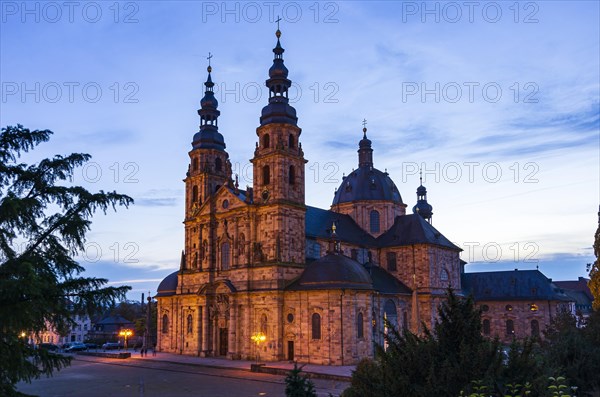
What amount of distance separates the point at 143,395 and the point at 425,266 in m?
37.7

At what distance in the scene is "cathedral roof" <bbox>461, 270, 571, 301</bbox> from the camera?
71.4m

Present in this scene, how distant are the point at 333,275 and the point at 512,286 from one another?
118ft

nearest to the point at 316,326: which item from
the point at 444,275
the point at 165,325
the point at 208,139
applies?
the point at 444,275

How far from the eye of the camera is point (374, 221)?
6788 centimetres

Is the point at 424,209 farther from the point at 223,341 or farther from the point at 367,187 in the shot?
the point at 223,341

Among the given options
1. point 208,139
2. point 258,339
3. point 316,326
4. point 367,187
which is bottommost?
point 258,339

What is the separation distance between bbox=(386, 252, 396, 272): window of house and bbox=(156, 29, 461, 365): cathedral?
147 millimetres

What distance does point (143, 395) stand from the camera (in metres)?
31.2

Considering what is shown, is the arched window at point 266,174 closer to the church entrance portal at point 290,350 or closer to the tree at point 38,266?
the church entrance portal at point 290,350

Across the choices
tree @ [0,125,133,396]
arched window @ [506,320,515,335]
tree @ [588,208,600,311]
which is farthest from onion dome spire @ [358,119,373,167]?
tree @ [0,125,133,396]

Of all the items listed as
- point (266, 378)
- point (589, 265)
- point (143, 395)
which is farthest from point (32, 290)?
point (589, 265)

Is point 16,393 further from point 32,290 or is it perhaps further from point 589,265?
point 589,265

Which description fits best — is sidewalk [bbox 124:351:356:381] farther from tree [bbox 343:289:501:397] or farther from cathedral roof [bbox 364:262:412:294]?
tree [bbox 343:289:501:397]

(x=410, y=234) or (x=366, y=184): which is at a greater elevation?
(x=366, y=184)
